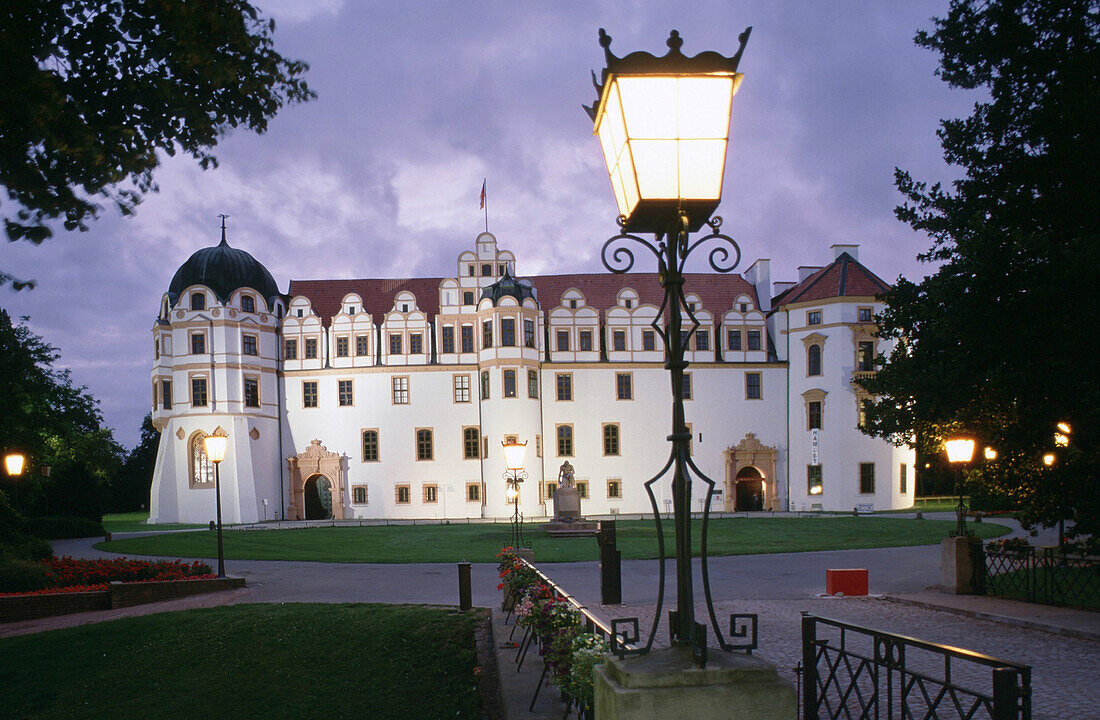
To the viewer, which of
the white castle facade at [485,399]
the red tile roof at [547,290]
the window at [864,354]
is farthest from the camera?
the red tile roof at [547,290]

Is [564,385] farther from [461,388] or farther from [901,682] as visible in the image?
[901,682]

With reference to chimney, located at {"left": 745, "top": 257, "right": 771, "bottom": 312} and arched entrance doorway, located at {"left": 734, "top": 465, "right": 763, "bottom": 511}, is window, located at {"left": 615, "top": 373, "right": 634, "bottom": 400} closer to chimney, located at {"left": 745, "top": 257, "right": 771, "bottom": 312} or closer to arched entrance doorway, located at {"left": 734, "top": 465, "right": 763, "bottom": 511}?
arched entrance doorway, located at {"left": 734, "top": 465, "right": 763, "bottom": 511}

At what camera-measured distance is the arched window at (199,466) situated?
47.6 metres

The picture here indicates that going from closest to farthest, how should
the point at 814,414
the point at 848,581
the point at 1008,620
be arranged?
1. the point at 1008,620
2. the point at 848,581
3. the point at 814,414

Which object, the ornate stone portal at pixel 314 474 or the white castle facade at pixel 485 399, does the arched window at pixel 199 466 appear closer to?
the white castle facade at pixel 485 399

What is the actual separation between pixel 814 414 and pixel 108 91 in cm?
4555

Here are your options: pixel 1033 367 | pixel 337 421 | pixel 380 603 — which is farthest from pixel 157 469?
pixel 1033 367

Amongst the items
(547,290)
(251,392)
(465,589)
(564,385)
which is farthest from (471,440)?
(465,589)

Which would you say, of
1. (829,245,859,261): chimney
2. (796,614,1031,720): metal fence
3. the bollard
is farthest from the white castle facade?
(796,614,1031,720): metal fence

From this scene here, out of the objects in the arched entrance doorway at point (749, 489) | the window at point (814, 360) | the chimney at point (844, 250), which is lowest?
the arched entrance doorway at point (749, 489)

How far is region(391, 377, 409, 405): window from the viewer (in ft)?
163

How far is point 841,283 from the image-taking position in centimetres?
4916

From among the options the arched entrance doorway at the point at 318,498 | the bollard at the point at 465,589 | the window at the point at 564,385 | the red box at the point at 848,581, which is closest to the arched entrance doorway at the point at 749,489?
the window at the point at 564,385

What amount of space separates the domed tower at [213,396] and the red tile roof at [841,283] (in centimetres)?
3146
